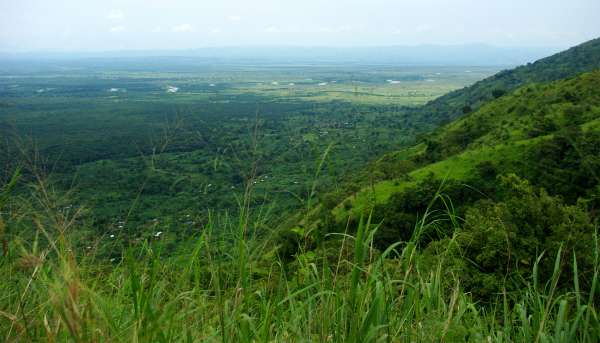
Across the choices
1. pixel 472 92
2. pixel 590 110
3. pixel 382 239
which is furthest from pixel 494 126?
pixel 472 92

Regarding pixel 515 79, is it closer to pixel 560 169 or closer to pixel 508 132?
pixel 508 132

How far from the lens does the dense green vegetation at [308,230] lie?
6.84 ft

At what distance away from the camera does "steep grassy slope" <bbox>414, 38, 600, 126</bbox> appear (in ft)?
240

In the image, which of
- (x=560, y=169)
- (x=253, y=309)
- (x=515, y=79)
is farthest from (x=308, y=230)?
(x=515, y=79)

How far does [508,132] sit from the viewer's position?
3206cm

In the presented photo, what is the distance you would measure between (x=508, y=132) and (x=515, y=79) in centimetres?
5695

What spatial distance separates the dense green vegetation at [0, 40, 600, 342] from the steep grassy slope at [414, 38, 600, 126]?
220 cm

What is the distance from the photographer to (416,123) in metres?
79.9

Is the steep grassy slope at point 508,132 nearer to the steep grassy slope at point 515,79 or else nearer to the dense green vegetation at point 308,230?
the dense green vegetation at point 308,230

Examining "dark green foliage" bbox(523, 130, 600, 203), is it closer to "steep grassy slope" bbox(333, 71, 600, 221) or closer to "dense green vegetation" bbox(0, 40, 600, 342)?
"dense green vegetation" bbox(0, 40, 600, 342)

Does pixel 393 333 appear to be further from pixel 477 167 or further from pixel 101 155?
pixel 101 155

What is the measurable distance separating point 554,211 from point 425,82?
144690mm

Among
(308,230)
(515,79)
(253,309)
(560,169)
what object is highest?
(308,230)

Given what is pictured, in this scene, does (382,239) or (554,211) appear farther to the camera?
(382,239)
